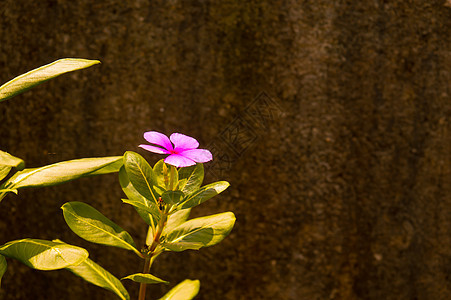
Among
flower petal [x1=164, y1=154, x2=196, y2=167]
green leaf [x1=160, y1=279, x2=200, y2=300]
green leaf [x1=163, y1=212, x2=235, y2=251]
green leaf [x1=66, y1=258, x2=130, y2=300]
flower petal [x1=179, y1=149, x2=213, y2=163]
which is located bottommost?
green leaf [x1=160, y1=279, x2=200, y2=300]

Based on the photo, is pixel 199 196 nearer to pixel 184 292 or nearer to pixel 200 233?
pixel 200 233

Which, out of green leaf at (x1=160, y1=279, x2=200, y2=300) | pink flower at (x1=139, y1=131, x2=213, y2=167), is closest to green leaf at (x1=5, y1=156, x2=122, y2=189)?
pink flower at (x1=139, y1=131, x2=213, y2=167)

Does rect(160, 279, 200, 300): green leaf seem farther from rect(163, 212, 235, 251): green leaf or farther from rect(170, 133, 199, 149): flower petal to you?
rect(170, 133, 199, 149): flower petal

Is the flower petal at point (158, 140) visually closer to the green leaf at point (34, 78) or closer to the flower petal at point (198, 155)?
the flower petal at point (198, 155)

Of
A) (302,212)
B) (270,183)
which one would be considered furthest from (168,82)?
(302,212)

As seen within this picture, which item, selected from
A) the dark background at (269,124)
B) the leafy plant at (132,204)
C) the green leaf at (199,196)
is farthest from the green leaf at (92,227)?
the dark background at (269,124)

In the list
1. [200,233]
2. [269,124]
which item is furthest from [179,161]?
[269,124]

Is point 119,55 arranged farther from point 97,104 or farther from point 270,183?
point 270,183
